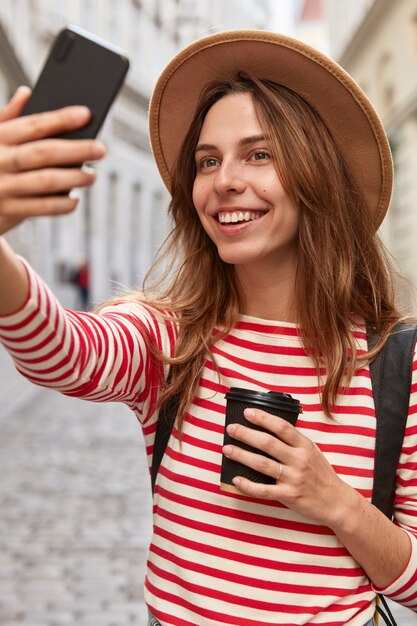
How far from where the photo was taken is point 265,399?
4.86ft

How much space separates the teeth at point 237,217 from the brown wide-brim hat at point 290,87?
1.04 ft

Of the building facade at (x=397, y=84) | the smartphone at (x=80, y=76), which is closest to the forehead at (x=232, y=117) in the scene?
the smartphone at (x=80, y=76)

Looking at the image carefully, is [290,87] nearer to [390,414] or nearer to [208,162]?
[208,162]

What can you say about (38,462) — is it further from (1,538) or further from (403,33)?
(403,33)

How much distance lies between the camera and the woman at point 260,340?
1.54m

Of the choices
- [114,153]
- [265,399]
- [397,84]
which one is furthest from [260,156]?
[114,153]

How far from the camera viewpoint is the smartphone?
108 cm

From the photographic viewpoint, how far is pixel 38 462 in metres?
6.77

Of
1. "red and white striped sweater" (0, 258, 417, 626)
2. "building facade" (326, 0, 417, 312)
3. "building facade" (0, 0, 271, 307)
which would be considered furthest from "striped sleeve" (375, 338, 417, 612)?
"building facade" (0, 0, 271, 307)

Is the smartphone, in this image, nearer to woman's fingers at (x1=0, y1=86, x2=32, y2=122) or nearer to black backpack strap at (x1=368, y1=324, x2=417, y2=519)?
woman's fingers at (x1=0, y1=86, x2=32, y2=122)

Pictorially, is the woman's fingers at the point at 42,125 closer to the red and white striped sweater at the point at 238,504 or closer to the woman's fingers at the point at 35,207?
the woman's fingers at the point at 35,207

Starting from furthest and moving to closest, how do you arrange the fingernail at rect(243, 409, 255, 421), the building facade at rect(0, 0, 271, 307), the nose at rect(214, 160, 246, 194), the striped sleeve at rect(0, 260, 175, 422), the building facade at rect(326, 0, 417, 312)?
the building facade at rect(0, 0, 271, 307) → the building facade at rect(326, 0, 417, 312) → the nose at rect(214, 160, 246, 194) → the fingernail at rect(243, 409, 255, 421) → the striped sleeve at rect(0, 260, 175, 422)

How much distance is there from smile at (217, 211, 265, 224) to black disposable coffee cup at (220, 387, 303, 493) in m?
0.39

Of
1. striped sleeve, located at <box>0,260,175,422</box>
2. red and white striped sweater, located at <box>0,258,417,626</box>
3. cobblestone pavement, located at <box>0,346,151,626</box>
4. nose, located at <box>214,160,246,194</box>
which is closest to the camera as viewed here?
striped sleeve, located at <box>0,260,175,422</box>
